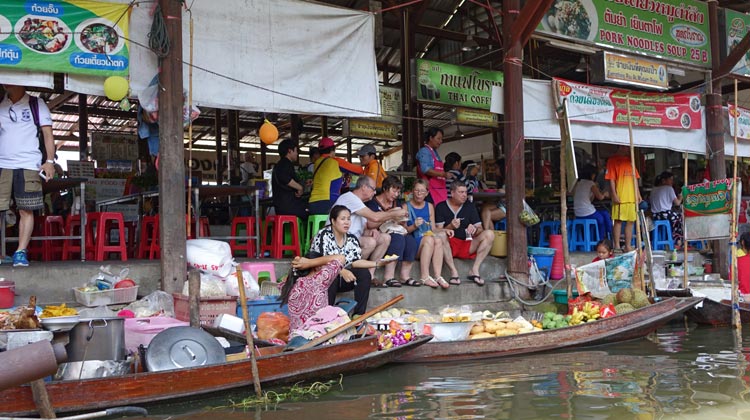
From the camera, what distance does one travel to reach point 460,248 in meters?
8.13

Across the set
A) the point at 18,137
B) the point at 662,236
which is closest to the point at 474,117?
the point at 662,236

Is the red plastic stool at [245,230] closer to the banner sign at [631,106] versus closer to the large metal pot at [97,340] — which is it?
the large metal pot at [97,340]

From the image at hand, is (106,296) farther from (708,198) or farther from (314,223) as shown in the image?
(708,198)

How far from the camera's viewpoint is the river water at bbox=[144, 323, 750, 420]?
4.26 meters

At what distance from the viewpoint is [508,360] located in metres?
6.05

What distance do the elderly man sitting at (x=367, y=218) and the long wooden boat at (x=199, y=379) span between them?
71.2 inches

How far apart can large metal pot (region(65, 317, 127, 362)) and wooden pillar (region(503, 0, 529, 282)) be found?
492 cm

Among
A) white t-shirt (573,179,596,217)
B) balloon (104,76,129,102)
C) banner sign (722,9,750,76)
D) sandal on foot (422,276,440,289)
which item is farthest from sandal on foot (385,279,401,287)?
banner sign (722,9,750,76)

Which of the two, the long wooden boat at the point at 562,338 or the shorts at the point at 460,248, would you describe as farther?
the shorts at the point at 460,248

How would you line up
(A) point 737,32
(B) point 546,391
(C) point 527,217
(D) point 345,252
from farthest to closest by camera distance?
(A) point 737,32 < (C) point 527,217 < (D) point 345,252 < (B) point 546,391

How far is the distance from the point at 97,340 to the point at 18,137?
7.89 ft

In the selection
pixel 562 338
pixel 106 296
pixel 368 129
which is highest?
pixel 368 129

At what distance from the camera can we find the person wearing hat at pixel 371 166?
835cm

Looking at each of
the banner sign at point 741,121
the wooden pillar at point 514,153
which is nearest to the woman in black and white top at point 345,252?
the wooden pillar at point 514,153
